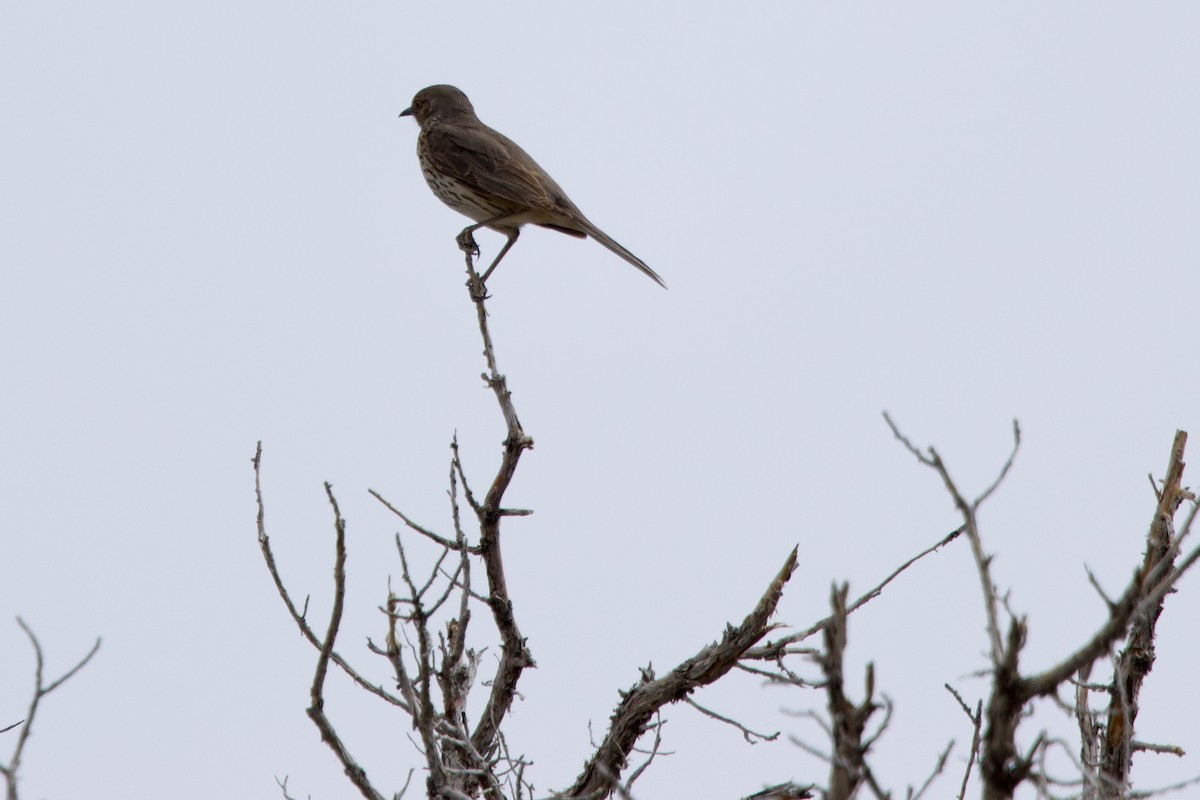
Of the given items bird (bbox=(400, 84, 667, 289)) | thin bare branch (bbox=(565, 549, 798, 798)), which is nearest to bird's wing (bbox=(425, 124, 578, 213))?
bird (bbox=(400, 84, 667, 289))

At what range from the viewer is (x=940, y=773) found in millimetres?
2586

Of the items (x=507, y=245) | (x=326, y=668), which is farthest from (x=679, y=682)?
(x=507, y=245)

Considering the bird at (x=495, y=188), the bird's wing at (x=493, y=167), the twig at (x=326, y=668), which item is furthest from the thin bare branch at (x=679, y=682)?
the bird's wing at (x=493, y=167)

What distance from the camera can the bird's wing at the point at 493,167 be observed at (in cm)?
852

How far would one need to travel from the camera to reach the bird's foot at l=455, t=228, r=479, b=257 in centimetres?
831

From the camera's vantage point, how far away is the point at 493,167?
870 cm

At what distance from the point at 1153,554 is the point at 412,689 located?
2.48 m

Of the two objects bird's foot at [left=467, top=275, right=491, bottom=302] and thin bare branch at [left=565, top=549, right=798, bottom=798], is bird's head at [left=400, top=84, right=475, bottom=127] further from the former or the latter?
thin bare branch at [left=565, top=549, right=798, bottom=798]

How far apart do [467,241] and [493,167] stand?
1.89 feet

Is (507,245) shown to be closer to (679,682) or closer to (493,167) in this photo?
(493,167)

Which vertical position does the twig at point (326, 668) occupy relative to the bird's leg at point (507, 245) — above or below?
below

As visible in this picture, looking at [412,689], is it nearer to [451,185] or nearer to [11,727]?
[11,727]

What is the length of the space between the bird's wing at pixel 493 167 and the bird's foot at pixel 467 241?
0.98 feet

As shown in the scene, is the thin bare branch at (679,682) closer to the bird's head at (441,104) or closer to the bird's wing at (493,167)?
the bird's wing at (493,167)
